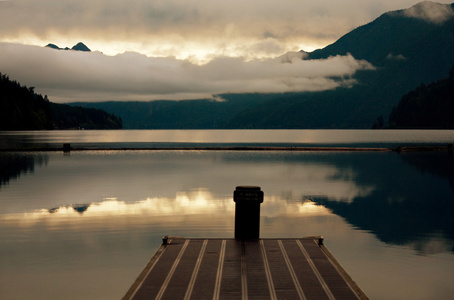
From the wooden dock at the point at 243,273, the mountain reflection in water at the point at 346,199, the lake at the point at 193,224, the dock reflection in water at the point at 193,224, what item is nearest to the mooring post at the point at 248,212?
the wooden dock at the point at 243,273

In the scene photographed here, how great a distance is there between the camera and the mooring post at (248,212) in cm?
1867

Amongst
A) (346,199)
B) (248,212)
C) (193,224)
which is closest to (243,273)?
(248,212)

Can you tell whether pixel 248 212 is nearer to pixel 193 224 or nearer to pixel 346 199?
pixel 193 224

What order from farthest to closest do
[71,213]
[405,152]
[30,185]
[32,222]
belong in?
Answer: [405,152]
[30,185]
[71,213]
[32,222]

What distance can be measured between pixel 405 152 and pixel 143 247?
93.5 metres

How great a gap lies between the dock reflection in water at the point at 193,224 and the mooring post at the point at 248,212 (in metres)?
3.74

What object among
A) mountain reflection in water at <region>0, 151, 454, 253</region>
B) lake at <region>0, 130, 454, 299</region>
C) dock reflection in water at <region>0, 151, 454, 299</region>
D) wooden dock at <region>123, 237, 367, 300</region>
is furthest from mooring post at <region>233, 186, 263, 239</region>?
mountain reflection in water at <region>0, 151, 454, 253</region>

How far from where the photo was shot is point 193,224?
86.8ft

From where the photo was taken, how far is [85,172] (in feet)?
198

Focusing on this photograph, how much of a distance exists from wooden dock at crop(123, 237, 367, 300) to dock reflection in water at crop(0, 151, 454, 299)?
6.11ft

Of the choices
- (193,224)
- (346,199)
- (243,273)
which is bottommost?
(346,199)

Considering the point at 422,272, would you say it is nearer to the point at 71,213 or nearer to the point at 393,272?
the point at 393,272

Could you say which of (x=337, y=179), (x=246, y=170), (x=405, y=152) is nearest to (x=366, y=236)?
(x=337, y=179)

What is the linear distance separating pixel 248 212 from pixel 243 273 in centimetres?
483
